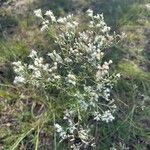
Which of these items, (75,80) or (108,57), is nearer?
(75,80)

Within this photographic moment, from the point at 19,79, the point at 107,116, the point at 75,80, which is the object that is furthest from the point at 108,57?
the point at 19,79

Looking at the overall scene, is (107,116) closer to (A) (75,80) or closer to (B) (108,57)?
(A) (75,80)

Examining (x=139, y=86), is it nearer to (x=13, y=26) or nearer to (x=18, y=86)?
(x=18, y=86)

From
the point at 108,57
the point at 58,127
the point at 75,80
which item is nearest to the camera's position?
the point at 58,127

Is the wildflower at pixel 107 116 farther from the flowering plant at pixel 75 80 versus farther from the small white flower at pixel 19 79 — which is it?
the small white flower at pixel 19 79

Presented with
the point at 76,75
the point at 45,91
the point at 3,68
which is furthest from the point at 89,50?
the point at 3,68

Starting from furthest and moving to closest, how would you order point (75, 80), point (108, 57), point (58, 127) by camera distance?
point (108, 57) → point (75, 80) → point (58, 127)

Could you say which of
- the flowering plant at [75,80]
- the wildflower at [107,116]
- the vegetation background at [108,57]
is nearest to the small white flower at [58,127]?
the flowering plant at [75,80]
